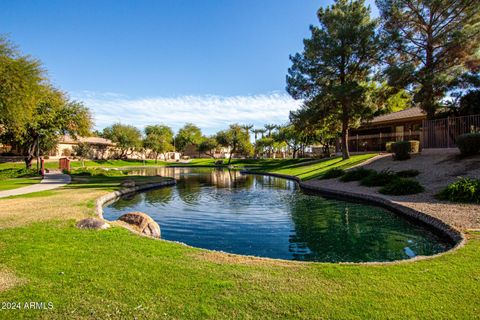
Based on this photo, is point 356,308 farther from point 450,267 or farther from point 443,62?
point 443,62

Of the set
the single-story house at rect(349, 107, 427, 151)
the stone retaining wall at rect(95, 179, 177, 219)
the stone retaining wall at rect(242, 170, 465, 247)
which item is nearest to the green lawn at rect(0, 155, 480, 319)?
the stone retaining wall at rect(242, 170, 465, 247)

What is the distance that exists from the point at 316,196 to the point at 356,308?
13232 millimetres

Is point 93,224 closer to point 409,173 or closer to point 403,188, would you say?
point 403,188

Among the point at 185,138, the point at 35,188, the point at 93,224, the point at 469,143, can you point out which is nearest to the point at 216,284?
the point at 93,224

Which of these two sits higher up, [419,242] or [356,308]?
[356,308]

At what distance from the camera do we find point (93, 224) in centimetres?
754

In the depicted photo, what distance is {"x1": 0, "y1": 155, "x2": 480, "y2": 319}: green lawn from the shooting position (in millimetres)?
3410

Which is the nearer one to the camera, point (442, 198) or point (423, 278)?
point (423, 278)

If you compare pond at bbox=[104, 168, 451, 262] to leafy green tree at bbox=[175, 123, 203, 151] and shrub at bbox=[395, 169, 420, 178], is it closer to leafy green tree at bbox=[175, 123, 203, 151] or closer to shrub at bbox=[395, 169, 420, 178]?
shrub at bbox=[395, 169, 420, 178]

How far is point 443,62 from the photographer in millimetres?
20562

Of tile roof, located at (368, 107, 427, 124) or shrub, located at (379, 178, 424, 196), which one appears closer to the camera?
shrub, located at (379, 178, 424, 196)

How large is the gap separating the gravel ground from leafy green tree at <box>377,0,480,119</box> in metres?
5.20

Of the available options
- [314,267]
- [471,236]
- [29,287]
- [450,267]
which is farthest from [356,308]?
[471,236]

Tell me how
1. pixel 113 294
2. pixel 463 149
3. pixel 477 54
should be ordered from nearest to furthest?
pixel 113 294
pixel 463 149
pixel 477 54
